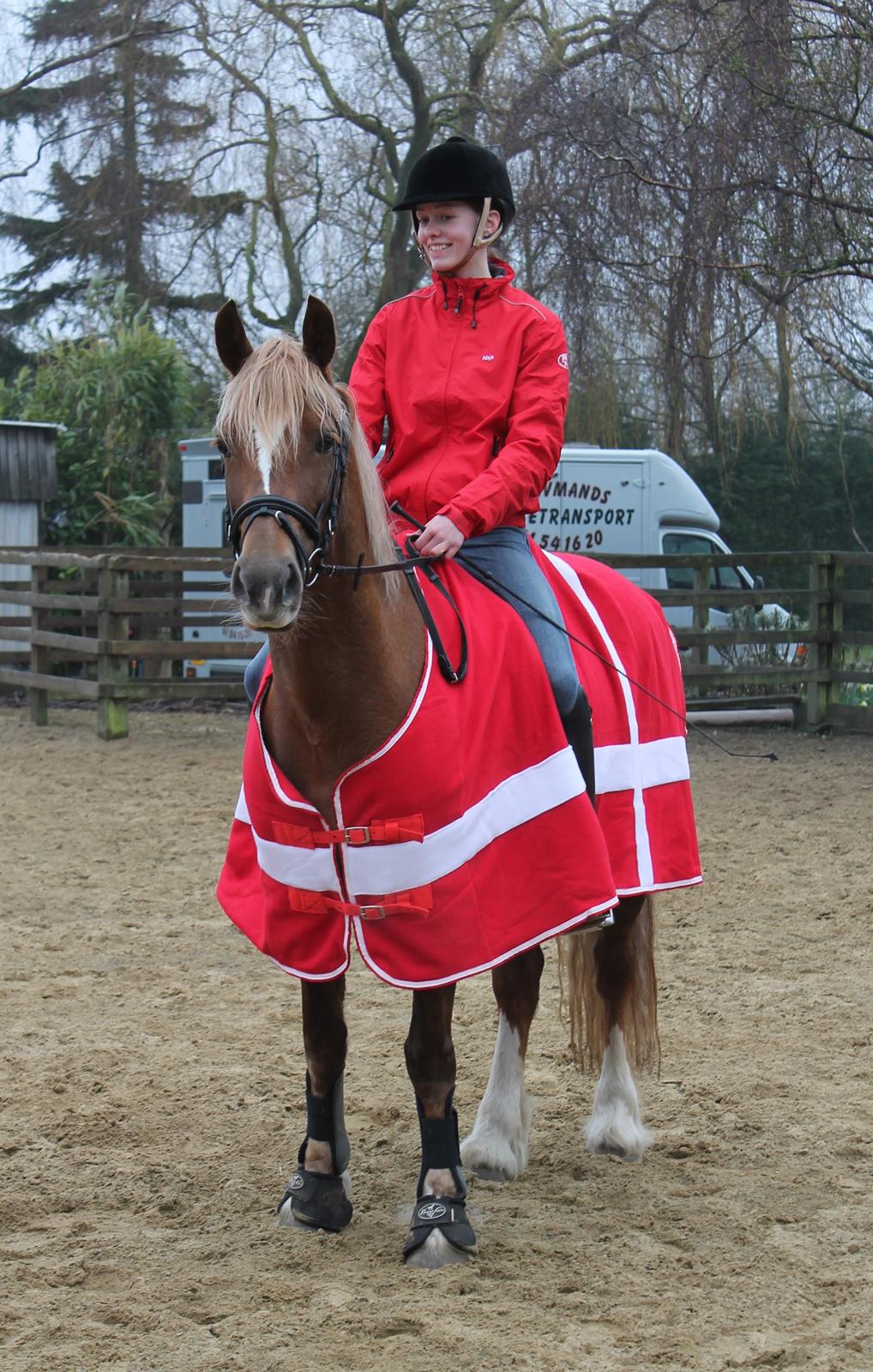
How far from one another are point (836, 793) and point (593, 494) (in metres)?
5.64

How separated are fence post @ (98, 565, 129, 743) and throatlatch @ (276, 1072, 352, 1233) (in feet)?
27.5

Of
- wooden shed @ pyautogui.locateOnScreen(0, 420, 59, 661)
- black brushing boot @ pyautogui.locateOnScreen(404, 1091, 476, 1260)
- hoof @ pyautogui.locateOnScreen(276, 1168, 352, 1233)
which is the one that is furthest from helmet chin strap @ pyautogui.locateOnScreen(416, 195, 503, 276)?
wooden shed @ pyautogui.locateOnScreen(0, 420, 59, 661)

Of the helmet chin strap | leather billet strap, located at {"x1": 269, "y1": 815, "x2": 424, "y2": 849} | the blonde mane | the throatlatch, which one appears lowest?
the throatlatch

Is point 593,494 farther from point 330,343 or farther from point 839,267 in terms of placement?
point 330,343

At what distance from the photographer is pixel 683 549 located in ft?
47.6

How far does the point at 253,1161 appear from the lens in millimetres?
3512

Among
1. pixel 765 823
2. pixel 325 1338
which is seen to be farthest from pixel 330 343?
pixel 765 823

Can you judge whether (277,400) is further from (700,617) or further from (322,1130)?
(700,617)

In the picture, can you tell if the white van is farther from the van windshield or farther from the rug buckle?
the rug buckle

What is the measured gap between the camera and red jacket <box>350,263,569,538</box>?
329cm

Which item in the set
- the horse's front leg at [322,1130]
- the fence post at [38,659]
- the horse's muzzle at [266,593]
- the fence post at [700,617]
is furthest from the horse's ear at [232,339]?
Result: the fence post at [38,659]

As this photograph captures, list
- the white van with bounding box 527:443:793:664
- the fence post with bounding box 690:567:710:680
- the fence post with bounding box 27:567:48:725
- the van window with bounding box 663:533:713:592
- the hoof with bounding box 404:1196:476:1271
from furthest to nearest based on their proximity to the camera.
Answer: the van window with bounding box 663:533:713:592
the white van with bounding box 527:443:793:664
the fence post with bounding box 27:567:48:725
the fence post with bounding box 690:567:710:680
the hoof with bounding box 404:1196:476:1271

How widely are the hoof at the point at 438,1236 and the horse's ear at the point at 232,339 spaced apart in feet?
5.83

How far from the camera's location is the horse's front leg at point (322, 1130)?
3117 millimetres
